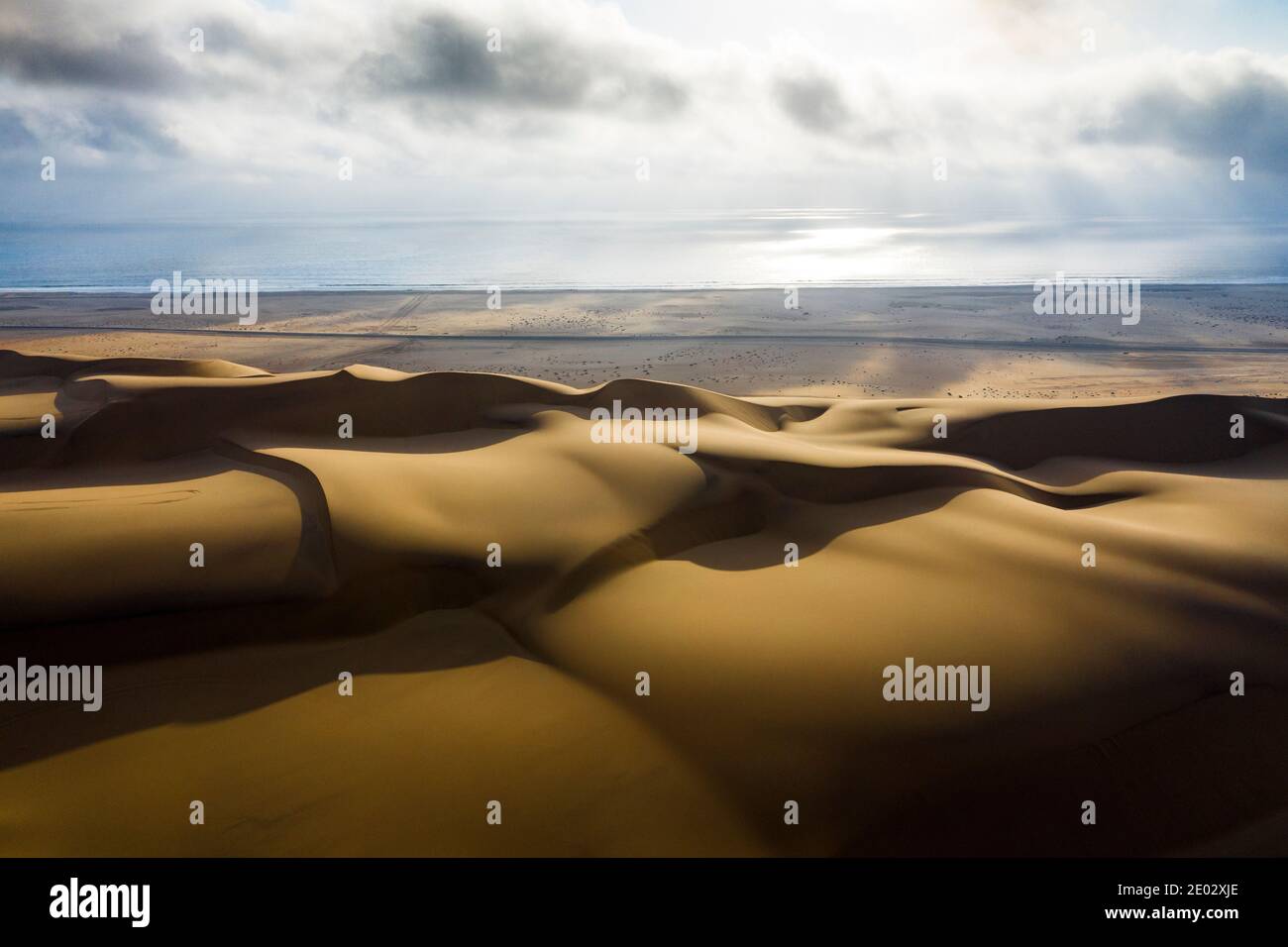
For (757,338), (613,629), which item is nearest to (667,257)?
(757,338)

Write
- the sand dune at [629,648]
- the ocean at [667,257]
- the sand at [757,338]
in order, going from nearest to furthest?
the sand dune at [629,648] < the sand at [757,338] < the ocean at [667,257]

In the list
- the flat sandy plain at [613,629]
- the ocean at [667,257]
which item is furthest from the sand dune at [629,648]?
the ocean at [667,257]

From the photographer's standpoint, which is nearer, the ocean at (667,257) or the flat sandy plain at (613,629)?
the flat sandy plain at (613,629)

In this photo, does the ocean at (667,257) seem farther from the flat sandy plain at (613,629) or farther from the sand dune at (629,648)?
the sand dune at (629,648)

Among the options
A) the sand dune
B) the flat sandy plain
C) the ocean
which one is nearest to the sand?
the ocean

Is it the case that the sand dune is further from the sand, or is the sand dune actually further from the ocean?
the ocean

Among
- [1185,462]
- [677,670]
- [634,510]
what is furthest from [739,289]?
[677,670]

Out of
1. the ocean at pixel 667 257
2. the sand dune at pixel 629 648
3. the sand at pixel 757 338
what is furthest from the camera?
the ocean at pixel 667 257
